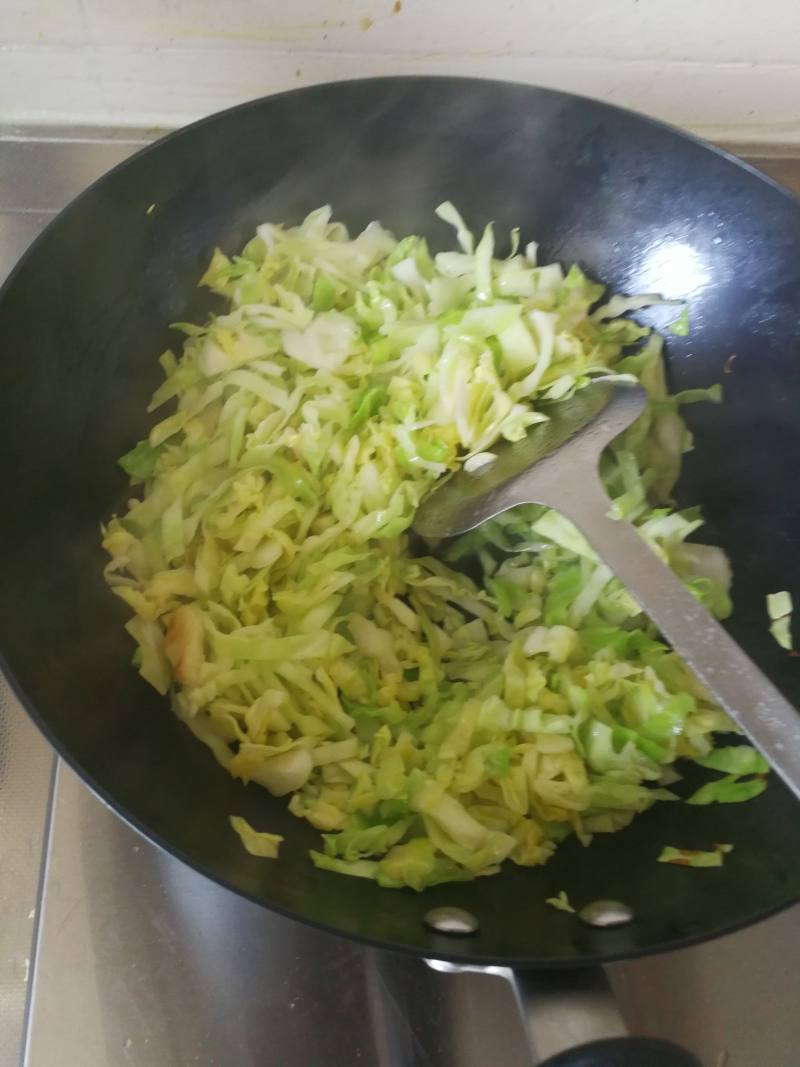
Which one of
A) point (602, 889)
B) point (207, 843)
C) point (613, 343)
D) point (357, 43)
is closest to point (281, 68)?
point (357, 43)

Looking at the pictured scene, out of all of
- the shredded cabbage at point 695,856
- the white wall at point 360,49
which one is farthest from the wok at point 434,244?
the white wall at point 360,49

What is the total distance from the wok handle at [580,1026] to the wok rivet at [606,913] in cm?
9

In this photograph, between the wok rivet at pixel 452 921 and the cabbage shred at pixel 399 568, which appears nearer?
the wok rivet at pixel 452 921

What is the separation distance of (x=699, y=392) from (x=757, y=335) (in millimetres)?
100

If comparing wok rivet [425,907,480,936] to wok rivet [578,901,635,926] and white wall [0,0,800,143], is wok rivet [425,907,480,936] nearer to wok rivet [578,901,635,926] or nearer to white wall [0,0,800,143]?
wok rivet [578,901,635,926]

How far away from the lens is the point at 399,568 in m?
1.08

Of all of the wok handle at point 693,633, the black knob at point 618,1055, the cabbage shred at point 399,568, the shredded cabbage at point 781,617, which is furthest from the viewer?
the shredded cabbage at point 781,617

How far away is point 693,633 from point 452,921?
1.21 feet

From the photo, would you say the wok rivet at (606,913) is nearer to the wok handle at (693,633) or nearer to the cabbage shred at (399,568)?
the cabbage shred at (399,568)

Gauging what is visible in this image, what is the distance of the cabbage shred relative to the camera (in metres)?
0.92

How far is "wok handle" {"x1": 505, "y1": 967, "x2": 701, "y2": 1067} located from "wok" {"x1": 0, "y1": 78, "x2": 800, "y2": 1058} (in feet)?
0.10

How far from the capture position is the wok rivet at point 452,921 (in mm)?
782

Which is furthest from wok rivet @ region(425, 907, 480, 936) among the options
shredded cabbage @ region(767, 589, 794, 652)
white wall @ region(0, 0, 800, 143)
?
white wall @ region(0, 0, 800, 143)

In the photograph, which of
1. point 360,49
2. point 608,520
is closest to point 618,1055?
point 608,520
